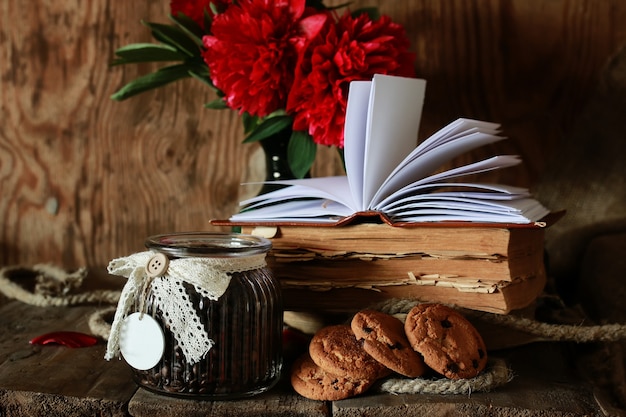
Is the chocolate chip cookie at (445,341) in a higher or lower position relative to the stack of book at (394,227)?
lower

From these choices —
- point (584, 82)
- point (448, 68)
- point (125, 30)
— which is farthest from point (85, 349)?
point (584, 82)

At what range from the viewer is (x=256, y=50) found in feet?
2.99

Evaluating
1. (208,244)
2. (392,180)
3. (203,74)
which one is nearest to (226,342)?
(208,244)

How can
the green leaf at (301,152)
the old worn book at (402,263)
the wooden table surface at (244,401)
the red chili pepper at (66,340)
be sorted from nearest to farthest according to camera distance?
the wooden table surface at (244,401) → the old worn book at (402,263) → the red chili pepper at (66,340) → the green leaf at (301,152)

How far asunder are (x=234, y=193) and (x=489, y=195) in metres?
0.66

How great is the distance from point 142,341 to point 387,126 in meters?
0.39

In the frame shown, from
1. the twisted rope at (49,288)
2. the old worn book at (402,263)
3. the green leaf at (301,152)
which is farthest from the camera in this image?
the twisted rope at (49,288)

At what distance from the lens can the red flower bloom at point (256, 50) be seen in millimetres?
910

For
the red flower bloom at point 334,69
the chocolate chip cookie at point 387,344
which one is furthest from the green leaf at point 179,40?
the chocolate chip cookie at point 387,344

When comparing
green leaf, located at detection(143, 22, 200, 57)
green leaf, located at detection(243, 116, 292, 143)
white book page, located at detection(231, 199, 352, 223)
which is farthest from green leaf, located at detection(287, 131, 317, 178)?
green leaf, located at detection(143, 22, 200, 57)

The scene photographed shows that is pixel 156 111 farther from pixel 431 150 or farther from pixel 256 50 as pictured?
pixel 431 150

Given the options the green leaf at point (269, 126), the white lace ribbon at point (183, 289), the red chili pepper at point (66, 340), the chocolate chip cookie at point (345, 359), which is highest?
the green leaf at point (269, 126)

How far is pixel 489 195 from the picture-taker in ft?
2.51

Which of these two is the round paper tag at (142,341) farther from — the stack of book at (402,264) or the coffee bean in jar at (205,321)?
the stack of book at (402,264)
